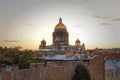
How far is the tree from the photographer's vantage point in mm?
37094

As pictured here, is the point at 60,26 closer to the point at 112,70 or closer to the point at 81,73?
the point at 112,70

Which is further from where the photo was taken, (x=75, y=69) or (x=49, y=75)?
(x=75, y=69)

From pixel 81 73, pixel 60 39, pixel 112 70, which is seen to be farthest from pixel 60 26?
pixel 81 73

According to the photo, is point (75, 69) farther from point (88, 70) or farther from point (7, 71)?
point (7, 71)

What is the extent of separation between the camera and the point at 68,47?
397ft

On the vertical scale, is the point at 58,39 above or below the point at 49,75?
above

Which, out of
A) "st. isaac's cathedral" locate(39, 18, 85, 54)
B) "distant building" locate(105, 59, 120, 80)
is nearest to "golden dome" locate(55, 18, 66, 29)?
"st. isaac's cathedral" locate(39, 18, 85, 54)

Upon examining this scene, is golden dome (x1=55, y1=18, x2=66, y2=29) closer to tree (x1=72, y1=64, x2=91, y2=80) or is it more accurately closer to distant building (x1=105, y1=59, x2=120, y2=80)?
distant building (x1=105, y1=59, x2=120, y2=80)

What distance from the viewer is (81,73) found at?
37.4 metres

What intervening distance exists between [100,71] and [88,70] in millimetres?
4083

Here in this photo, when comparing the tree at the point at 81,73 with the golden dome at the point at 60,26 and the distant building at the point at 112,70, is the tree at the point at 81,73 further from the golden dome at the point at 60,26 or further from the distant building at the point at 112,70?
the golden dome at the point at 60,26

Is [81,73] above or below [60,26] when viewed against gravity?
below

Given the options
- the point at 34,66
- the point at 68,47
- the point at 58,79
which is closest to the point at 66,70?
the point at 58,79

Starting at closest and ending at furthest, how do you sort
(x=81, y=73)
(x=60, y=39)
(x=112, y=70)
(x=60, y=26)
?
(x=81, y=73)
(x=112, y=70)
(x=60, y=39)
(x=60, y=26)
